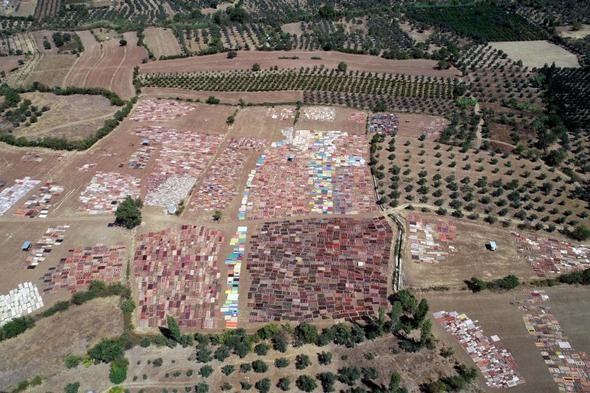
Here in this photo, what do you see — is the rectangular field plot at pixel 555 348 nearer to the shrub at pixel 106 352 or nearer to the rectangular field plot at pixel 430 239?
the rectangular field plot at pixel 430 239

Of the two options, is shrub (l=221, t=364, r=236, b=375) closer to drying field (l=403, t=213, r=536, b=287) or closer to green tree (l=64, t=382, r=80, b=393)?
green tree (l=64, t=382, r=80, b=393)

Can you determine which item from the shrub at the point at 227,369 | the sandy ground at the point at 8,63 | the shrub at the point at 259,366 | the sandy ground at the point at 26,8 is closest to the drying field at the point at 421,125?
the shrub at the point at 259,366

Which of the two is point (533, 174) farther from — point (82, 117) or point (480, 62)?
point (82, 117)

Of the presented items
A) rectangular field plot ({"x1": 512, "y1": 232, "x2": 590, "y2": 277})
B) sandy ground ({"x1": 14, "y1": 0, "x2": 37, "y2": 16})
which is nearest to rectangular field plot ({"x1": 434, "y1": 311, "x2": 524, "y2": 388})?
rectangular field plot ({"x1": 512, "y1": 232, "x2": 590, "y2": 277})

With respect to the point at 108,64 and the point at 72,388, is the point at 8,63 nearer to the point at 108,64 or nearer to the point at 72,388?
the point at 108,64

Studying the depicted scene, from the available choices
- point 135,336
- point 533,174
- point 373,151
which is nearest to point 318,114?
point 373,151

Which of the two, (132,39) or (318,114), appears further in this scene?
(132,39)
